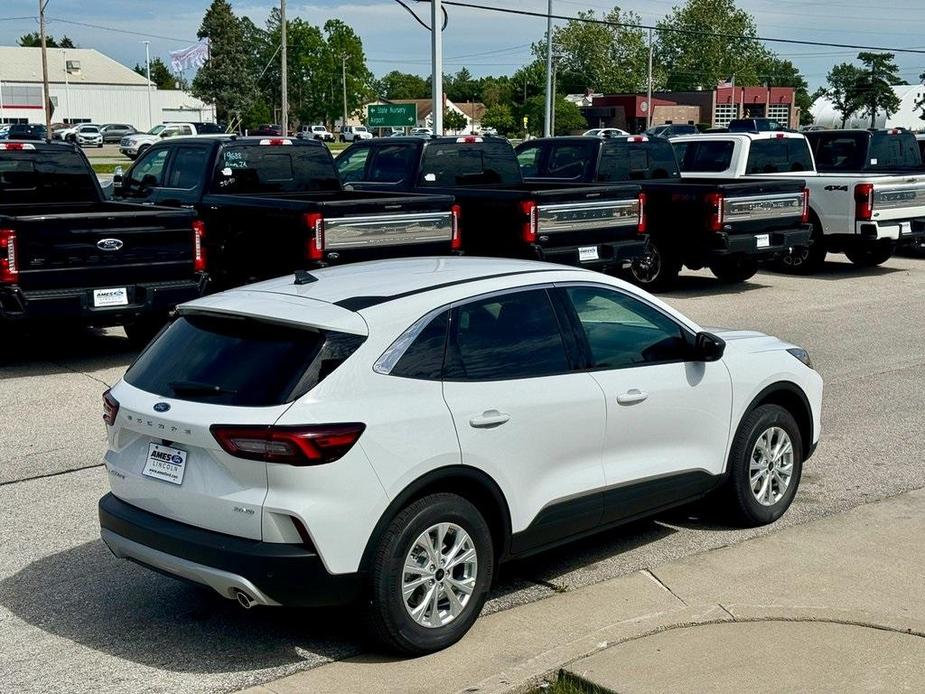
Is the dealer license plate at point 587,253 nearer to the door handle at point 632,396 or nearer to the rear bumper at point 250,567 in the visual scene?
the door handle at point 632,396

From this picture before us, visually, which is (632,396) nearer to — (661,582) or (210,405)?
(661,582)

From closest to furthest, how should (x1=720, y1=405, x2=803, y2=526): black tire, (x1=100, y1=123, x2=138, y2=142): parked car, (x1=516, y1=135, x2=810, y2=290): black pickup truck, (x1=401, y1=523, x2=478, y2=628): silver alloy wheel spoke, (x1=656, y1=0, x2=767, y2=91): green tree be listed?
(x1=401, y1=523, x2=478, y2=628): silver alloy wheel spoke < (x1=720, y1=405, x2=803, y2=526): black tire < (x1=516, y1=135, x2=810, y2=290): black pickup truck < (x1=100, y1=123, x2=138, y2=142): parked car < (x1=656, y1=0, x2=767, y2=91): green tree

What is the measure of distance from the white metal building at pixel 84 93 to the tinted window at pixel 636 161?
9070 centimetres

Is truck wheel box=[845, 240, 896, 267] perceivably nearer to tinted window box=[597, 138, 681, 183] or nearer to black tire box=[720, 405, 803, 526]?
tinted window box=[597, 138, 681, 183]

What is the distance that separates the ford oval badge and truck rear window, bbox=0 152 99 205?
100 inches

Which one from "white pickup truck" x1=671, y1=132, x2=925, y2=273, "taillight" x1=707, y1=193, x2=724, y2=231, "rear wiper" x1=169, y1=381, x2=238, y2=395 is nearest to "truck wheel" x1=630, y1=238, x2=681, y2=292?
"taillight" x1=707, y1=193, x2=724, y2=231

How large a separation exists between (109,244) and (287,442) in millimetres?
6952

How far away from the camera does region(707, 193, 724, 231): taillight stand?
15.9 meters

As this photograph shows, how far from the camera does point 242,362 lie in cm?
493

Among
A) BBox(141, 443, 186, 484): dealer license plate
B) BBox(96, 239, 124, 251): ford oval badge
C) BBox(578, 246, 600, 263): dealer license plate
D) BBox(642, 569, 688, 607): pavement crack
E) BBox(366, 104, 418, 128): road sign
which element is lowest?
BBox(642, 569, 688, 607): pavement crack

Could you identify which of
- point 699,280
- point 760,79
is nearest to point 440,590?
point 699,280

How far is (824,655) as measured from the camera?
16.4 feet

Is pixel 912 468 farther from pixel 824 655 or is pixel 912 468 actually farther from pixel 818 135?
pixel 818 135

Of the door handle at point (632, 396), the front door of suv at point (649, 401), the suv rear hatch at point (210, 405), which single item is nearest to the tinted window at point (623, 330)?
the front door of suv at point (649, 401)
